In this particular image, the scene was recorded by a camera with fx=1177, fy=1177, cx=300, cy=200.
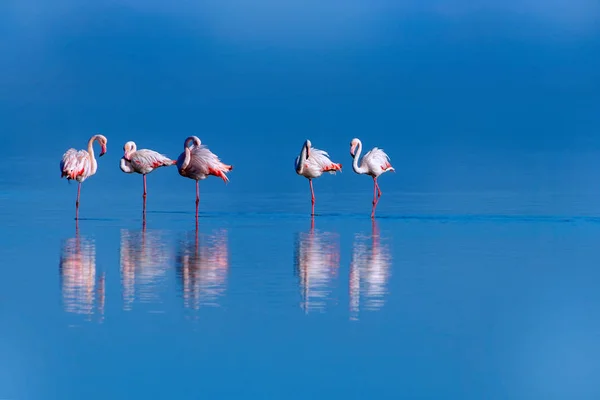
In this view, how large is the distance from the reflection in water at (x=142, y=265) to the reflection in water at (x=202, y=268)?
0.18 m

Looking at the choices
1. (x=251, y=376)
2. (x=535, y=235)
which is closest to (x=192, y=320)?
(x=251, y=376)

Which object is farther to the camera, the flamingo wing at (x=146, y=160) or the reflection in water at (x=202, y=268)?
the flamingo wing at (x=146, y=160)

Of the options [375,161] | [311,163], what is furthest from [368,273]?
[375,161]

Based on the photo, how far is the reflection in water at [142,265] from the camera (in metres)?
8.91

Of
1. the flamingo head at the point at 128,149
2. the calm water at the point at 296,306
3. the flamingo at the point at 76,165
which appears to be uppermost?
the flamingo head at the point at 128,149

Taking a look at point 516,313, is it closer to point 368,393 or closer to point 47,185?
point 368,393

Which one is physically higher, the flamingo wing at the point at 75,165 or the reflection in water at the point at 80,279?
the flamingo wing at the point at 75,165

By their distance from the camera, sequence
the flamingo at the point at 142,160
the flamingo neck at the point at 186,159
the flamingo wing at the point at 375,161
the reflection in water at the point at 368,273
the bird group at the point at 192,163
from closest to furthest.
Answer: the reflection in water at the point at 368,273 < the bird group at the point at 192,163 < the flamingo neck at the point at 186,159 < the flamingo at the point at 142,160 < the flamingo wing at the point at 375,161

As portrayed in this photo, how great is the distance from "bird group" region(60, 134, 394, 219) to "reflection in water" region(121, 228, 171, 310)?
2.84m

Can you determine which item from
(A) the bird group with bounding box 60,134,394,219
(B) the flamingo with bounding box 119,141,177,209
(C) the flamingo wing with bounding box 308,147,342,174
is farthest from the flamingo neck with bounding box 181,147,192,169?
(C) the flamingo wing with bounding box 308,147,342,174

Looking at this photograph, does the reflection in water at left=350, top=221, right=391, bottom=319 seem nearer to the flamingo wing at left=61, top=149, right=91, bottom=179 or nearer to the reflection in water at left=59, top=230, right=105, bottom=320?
the reflection in water at left=59, top=230, right=105, bottom=320

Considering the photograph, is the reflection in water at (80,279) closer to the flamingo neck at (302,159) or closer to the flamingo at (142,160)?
the flamingo at (142,160)

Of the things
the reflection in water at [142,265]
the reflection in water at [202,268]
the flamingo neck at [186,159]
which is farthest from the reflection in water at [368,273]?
the flamingo neck at [186,159]

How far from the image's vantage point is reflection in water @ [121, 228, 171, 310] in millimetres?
8906
